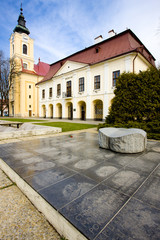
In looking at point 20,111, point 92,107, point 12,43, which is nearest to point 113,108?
point 92,107

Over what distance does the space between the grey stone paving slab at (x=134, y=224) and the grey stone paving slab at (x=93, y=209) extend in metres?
0.08

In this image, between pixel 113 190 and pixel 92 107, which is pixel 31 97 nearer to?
pixel 92 107

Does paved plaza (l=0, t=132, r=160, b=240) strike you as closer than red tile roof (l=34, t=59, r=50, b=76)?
Yes

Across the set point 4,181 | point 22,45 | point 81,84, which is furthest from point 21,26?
point 4,181

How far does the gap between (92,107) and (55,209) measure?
2119cm

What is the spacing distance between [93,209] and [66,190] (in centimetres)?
59

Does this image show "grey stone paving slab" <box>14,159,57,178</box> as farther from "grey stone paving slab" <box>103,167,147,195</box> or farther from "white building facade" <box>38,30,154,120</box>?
"white building facade" <box>38,30,154,120</box>

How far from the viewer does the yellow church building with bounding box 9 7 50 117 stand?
36250 millimetres

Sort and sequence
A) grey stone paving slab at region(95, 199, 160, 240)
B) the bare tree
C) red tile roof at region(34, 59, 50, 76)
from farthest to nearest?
red tile roof at region(34, 59, 50, 76)
the bare tree
grey stone paving slab at region(95, 199, 160, 240)

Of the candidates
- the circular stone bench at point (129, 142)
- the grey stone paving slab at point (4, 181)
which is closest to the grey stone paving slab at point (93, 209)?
the grey stone paving slab at point (4, 181)

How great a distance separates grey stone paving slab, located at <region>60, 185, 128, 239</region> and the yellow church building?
3828cm

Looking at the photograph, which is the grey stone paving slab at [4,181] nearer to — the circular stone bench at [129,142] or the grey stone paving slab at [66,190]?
the grey stone paving slab at [66,190]

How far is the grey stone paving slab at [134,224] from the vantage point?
1.26m

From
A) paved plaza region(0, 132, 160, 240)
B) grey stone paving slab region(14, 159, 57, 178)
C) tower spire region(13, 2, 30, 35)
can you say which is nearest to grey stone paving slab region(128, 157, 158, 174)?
paved plaza region(0, 132, 160, 240)
